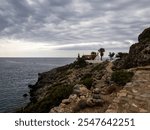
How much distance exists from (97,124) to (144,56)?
18.4m

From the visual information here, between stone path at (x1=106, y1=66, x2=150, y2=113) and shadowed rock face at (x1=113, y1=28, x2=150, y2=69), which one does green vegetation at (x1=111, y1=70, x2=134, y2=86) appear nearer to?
stone path at (x1=106, y1=66, x2=150, y2=113)

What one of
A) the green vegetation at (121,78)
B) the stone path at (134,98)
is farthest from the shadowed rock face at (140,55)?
the stone path at (134,98)

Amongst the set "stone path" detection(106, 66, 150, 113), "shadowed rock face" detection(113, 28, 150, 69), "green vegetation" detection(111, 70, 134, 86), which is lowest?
"stone path" detection(106, 66, 150, 113)

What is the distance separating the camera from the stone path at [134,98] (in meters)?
13.7

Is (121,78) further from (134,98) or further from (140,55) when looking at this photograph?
(140,55)

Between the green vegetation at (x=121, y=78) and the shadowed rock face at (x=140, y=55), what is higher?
the shadowed rock face at (x=140, y=55)

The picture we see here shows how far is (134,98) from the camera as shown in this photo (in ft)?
49.2

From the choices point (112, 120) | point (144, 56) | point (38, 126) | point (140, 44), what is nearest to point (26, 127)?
point (38, 126)

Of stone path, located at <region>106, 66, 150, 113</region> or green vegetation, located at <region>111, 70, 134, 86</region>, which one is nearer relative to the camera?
stone path, located at <region>106, 66, 150, 113</region>

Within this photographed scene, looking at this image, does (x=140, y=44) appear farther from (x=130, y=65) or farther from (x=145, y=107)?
(x=145, y=107)

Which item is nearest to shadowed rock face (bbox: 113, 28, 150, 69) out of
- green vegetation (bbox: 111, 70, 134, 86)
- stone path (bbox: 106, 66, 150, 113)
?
green vegetation (bbox: 111, 70, 134, 86)

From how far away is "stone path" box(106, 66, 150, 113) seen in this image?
44.8ft

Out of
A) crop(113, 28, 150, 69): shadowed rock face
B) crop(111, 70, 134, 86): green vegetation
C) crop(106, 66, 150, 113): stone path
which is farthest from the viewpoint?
crop(113, 28, 150, 69): shadowed rock face

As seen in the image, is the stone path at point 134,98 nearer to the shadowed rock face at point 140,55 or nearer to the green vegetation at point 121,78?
the green vegetation at point 121,78
